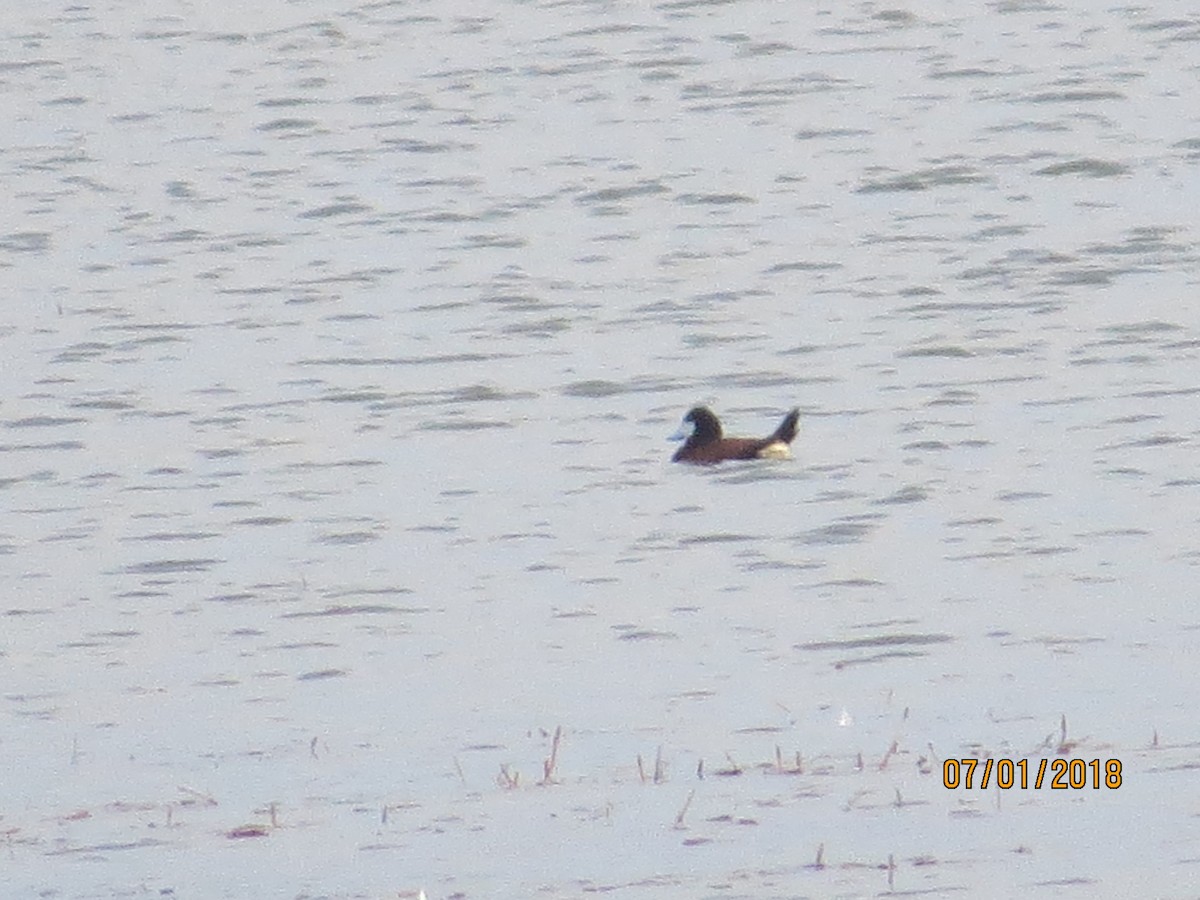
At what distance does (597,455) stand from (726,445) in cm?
54

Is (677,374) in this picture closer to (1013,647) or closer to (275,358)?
(275,358)

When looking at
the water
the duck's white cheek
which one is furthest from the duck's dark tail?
the duck's white cheek

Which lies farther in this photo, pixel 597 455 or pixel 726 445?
pixel 597 455

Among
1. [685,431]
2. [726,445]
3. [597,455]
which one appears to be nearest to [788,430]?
[726,445]

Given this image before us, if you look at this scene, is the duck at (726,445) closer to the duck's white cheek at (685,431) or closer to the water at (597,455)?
the duck's white cheek at (685,431)

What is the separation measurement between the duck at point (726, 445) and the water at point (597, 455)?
14 centimetres

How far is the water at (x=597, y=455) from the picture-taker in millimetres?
6934

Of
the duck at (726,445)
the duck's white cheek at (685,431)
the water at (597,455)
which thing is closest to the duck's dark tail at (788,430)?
Answer: the duck at (726,445)

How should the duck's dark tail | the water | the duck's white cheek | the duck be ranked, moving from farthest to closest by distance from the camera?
the duck's white cheek, the duck's dark tail, the duck, the water

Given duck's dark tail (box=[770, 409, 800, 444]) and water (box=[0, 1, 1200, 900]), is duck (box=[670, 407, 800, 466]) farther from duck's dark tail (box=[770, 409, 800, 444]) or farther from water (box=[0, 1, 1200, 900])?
water (box=[0, 1, 1200, 900])

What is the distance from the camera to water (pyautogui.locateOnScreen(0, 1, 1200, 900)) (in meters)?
6.93

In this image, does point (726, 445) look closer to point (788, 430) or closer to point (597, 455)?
point (788, 430)

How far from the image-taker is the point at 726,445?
11602mm

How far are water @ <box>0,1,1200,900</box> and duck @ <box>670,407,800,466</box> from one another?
14 centimetres
